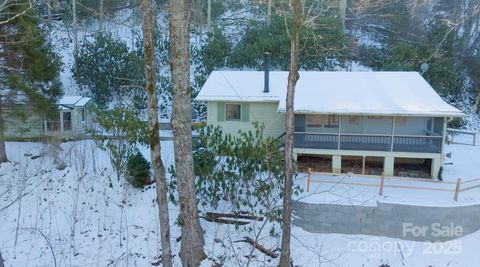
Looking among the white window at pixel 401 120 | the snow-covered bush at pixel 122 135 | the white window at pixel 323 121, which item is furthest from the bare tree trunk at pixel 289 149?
the white window at pixel 401 120

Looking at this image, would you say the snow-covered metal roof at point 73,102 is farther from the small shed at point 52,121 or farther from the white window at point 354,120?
the white window at point 354,120

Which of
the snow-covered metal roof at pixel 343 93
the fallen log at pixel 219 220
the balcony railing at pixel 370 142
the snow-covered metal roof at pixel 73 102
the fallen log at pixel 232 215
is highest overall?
the snow-covered metal roof at pixel 343 93

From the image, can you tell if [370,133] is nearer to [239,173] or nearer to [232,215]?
[239,173]

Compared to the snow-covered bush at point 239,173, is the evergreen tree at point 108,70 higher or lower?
higher

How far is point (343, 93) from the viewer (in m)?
15.8

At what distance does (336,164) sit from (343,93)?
9.35 feet

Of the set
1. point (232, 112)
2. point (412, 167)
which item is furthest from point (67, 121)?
point (412, 167)

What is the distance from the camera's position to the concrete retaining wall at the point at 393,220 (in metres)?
11.8

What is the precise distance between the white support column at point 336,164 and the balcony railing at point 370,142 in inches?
13.4

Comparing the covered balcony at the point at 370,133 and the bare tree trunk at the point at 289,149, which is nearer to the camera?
the bare tree trunk at the point at 289,149

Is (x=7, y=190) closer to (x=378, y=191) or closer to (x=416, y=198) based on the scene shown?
(x=378, y=191)

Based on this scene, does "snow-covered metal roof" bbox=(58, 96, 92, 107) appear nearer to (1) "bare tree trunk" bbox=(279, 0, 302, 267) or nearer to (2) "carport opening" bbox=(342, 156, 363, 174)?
(2) "carport opening" bbox=(342, 156, 363, 174)

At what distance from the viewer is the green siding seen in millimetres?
16109

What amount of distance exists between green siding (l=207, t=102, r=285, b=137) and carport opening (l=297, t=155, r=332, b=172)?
1.41 m
